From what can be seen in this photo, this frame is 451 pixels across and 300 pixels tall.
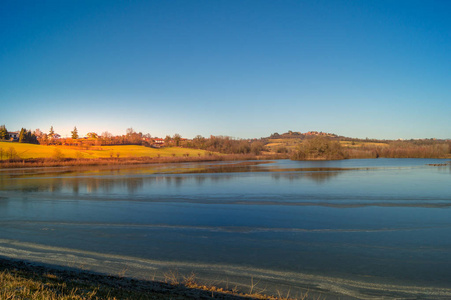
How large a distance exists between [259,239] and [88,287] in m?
4.76

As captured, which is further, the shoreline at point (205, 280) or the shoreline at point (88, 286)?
the shoreline at point (205, 280)

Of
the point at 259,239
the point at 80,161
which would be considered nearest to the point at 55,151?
the point at 80,161

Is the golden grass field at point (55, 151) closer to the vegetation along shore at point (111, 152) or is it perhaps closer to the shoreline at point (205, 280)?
the vegetation along shore at point (111, 152)

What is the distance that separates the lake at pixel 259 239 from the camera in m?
5.75

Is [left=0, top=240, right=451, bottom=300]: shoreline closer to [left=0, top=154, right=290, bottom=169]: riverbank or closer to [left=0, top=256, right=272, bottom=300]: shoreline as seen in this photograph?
[left=0, top=256, right=272, bottom=300]: shoreline

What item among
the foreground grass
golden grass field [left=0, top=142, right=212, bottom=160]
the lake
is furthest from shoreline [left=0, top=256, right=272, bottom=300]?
golden grass field [left=0, top=142, right=212, bottom=160]

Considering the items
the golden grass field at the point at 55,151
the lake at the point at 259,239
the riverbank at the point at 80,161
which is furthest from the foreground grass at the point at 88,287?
the golden grass field at the point at 55,151

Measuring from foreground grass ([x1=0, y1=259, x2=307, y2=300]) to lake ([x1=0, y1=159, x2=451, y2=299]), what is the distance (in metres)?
0.47

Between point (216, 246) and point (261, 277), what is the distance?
216cm

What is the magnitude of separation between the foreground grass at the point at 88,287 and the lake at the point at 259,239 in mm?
A: 470

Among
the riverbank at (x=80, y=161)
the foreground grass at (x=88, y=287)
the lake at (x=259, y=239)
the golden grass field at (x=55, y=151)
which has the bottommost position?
the lake at (x=259, y=239)

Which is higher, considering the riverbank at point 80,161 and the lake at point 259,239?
the riverbank at point 80,161

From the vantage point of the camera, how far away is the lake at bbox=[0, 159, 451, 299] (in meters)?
5.75

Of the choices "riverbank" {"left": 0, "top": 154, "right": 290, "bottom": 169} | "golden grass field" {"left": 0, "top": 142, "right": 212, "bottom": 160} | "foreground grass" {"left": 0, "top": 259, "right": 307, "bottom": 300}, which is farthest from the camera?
"golden grass field" {"left": 0, "top": 142, "right": 212, "bottom": 160}
